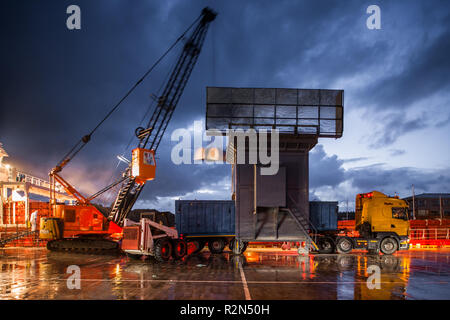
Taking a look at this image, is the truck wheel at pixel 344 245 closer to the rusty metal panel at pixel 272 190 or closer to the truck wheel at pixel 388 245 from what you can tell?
the truck wheel at pixel 388 245

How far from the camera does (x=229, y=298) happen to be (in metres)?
9.70

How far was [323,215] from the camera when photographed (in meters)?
21.8

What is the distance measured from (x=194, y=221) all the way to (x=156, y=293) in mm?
10608

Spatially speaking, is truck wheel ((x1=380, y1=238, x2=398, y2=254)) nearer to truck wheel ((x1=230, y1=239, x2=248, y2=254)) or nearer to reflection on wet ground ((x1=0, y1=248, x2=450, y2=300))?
reflection on wet ground ((x1=0, y1=248, x2=450, y2=300))

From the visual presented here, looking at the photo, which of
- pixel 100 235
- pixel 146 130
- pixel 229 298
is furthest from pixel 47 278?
pixel 146 130


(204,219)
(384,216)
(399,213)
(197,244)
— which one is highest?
(399,213)

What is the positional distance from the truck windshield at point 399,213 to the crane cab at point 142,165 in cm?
1980

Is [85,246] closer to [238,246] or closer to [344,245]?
[238,246]

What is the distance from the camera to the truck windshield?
2138 cm

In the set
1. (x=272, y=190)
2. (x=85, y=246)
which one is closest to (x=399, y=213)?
(x=272, y=190)

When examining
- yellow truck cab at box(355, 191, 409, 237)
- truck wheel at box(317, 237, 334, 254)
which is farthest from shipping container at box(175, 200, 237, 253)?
yellow truck cab at box(355, 191, 409, 237)

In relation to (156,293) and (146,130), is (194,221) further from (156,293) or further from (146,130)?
(146,130)

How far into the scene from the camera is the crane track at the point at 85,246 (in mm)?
22109

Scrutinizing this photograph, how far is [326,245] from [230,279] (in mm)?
11331
